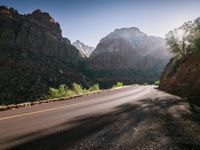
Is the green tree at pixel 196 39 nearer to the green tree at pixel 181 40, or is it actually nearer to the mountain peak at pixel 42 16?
the green tree at pixel 181 40

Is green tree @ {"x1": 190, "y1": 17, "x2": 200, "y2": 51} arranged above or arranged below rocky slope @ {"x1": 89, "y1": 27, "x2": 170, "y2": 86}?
below

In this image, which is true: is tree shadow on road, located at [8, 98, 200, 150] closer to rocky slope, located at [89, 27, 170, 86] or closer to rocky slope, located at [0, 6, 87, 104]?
rocky slope, located at [0, 6, 87, 104]

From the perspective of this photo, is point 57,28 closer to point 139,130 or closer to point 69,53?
point 69,53

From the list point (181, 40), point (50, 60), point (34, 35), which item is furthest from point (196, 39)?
point (34, 35)

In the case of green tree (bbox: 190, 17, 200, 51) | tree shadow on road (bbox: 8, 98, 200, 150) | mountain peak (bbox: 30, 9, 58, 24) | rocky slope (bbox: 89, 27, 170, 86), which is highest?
mountain peak (bbox: 30, 9, 58, 24)

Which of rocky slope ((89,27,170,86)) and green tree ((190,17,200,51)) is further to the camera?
rocky slope ((89,27,170,86))

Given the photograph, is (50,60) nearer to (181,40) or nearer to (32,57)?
(32,57)

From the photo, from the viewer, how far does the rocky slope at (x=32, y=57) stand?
165 ft

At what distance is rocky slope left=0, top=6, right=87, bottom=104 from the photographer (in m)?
50.2

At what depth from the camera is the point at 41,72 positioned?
6631cm

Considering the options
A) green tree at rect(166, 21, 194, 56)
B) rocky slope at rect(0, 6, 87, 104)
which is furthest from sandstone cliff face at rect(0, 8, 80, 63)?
green tree at rect(166, 21, 194, 56)

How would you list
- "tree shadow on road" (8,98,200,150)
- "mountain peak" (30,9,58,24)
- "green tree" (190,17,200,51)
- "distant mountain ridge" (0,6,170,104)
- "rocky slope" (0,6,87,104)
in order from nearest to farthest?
"tree shadow on road" (8,98,200,150) < "green tree" (190,17,200,51) < "rocky slope" (0,6,87,104) < "distant mountain ridge" (0,6,170,104) < "mountain peak" (30,9,58,24)

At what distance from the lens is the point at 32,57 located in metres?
83.4

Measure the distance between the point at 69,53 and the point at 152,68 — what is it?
59612mm
